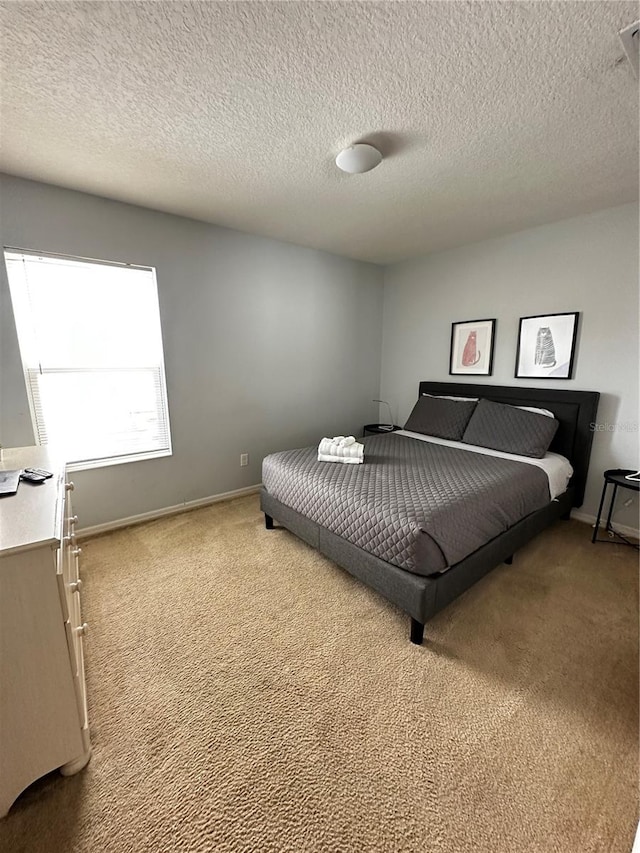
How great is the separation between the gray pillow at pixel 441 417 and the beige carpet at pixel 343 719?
137 cm

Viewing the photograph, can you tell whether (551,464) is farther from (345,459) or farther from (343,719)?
(343,719)

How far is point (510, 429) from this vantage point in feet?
9.27

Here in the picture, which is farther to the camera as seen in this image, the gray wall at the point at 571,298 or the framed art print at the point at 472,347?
the framed art print at the point at 472,347

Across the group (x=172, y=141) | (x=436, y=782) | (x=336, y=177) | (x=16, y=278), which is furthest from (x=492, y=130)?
(x=16, y=278)

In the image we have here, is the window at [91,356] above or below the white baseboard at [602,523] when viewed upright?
above

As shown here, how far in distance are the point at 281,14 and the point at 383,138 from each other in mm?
788

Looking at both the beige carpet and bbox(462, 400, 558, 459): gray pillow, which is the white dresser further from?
bbox(462, 400, 558, 459): gray pillow

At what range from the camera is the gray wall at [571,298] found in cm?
253

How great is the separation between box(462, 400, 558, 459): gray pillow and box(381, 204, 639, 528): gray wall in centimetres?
39

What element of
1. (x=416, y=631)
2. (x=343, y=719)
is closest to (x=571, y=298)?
(x=416, y=631)

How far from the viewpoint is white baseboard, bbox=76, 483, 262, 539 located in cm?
260

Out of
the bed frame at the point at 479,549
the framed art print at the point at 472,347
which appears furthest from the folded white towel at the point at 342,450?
the framed art print at the point at 472,347

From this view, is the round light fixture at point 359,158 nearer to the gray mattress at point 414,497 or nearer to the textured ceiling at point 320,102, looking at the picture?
the textured ceiling at point 320,102

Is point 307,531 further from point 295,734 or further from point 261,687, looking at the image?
point 295,734
